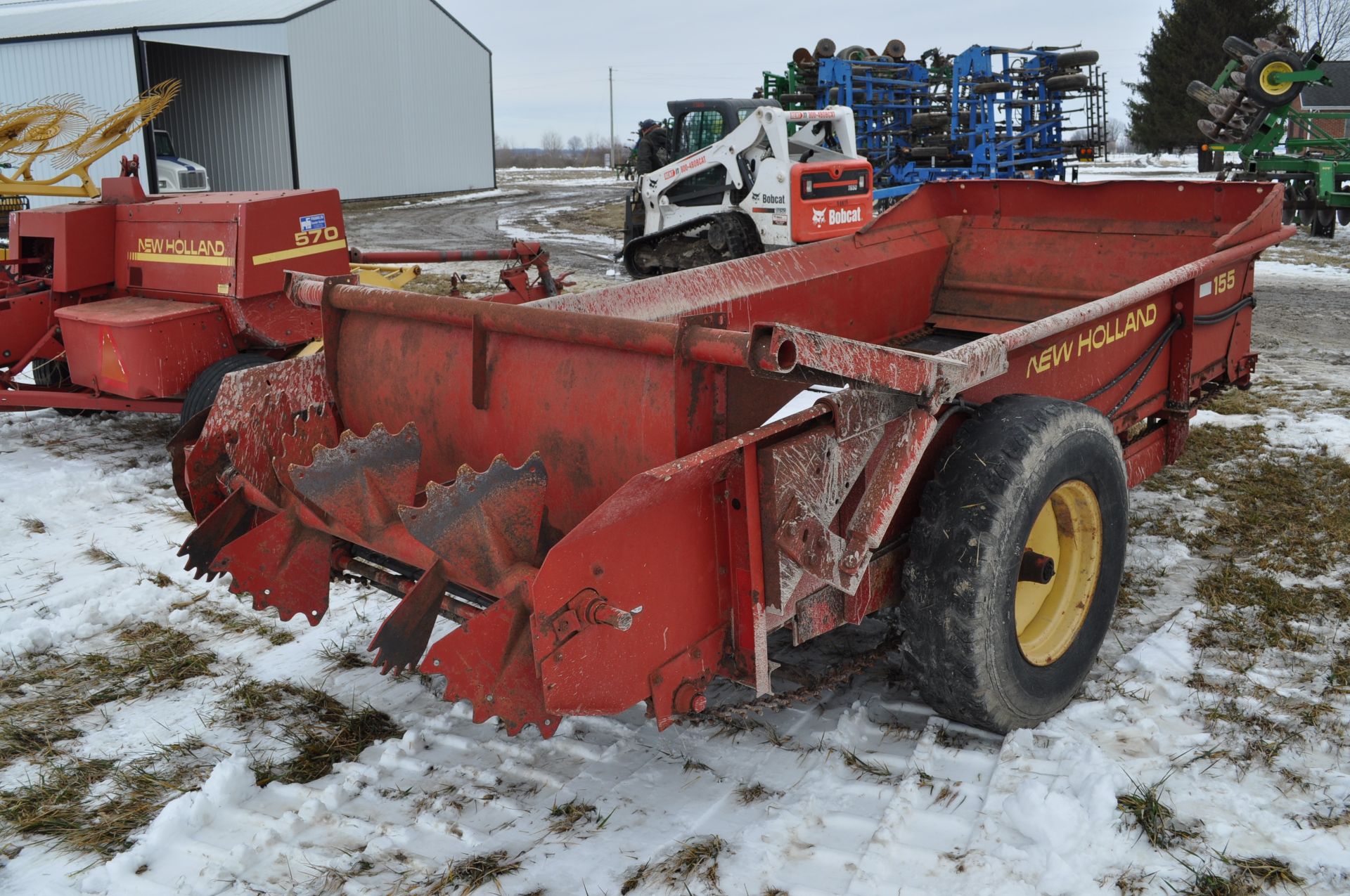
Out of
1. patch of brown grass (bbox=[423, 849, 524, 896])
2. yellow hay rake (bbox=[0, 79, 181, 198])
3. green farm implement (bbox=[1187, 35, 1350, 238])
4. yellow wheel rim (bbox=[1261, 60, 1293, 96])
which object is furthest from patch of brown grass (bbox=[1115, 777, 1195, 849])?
yellow wheel rim (bbox=[1261, 60, 1293, 96])

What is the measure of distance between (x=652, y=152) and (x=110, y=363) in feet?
25.5

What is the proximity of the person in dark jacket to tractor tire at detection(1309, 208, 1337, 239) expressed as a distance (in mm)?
10074

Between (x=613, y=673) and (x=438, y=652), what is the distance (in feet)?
1.30

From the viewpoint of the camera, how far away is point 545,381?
3.08 metres

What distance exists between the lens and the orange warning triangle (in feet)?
19.1

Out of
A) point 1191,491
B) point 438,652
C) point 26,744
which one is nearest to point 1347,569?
point 1191,491

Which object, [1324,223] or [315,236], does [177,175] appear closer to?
[315,236]

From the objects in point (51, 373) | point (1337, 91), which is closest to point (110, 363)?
point (51, 373)

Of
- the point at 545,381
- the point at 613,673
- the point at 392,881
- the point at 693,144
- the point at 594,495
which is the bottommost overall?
the point at 392,881

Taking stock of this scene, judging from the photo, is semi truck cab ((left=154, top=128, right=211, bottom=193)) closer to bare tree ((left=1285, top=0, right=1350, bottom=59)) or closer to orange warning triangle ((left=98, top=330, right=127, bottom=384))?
orange warning triangle ((left=98, top=330, right=127, bottom=384))

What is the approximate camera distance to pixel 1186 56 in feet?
115

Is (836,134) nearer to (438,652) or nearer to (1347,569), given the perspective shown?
(1347,569)

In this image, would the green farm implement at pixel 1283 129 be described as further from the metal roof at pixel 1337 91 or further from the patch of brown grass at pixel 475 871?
the metal roof at pixel 1337 91

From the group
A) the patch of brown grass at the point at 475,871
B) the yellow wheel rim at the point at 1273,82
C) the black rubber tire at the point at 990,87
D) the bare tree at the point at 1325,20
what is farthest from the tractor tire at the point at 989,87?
the bare tree at the point at 1325,20
